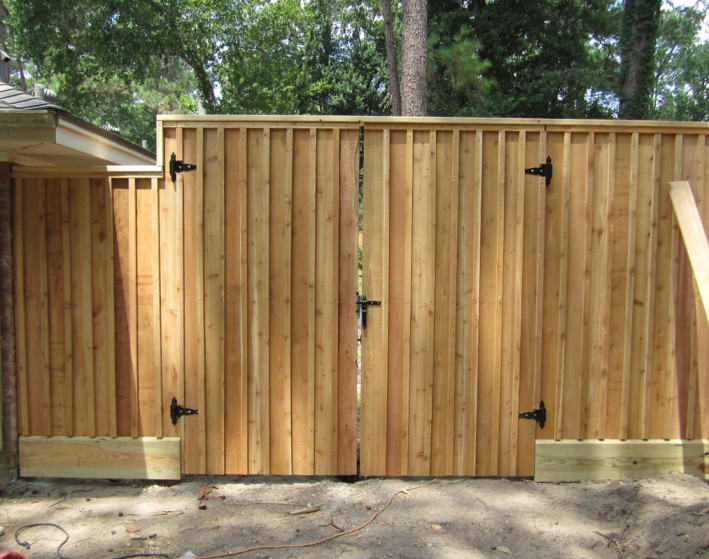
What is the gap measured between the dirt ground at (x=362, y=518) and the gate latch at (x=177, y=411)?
52 centimetres

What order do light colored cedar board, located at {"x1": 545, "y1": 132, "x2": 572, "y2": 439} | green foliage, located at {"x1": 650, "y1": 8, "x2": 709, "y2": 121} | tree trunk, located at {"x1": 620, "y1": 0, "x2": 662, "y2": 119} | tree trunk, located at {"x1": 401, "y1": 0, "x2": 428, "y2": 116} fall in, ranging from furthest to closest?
1. green foliage, located at {"x1": 650, "y1": 8, "x2": 709, "y2": 121}
2. tree trunk, located at {"x1": 620, "y1": 0, "x2": 662, "y2": 119}
3. tree trunk, located at {"x1": 401, "y1": 0, "x2": 428, "y2": 116}
4. light colored cedar board, located at {"x1": 545, "y1": 132, "x2": 572, "y2": 439}

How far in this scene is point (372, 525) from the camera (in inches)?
136

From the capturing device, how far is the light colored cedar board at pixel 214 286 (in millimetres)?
3961

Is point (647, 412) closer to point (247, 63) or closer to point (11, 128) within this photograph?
point (11, 128)

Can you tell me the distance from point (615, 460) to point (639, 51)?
1069 centimetres

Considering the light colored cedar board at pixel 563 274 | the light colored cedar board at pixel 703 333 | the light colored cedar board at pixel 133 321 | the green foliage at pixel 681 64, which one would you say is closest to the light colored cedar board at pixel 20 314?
the light colored cedar board at pixel 133 321

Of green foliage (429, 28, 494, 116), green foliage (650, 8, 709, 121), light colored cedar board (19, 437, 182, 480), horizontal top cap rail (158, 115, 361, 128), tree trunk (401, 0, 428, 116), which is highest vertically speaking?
green foliage (650, 8, 709, 121)

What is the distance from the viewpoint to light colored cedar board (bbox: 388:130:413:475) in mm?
3975

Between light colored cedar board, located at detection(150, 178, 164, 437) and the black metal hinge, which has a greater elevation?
the black metal hinge

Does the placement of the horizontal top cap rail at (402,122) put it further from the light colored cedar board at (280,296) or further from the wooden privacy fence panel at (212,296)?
the light colored cedar board at (280,296)

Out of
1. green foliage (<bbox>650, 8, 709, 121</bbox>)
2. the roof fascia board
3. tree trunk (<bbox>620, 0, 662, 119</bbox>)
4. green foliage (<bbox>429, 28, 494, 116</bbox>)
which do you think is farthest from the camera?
green foliage (<bbox>650, 8, 709, 121</bbox>)

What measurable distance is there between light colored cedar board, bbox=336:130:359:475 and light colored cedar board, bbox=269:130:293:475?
14.9 inches

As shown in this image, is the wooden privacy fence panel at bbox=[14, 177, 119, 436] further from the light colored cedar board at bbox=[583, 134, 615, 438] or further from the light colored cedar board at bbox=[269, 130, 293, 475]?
the light colored cedar board at bbox=[583, 134, 615, 438]

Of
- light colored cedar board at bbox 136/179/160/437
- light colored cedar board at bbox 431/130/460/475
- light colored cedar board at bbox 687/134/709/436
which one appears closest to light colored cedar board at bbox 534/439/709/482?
light colored cedar board at bbox 687/134/709/436
